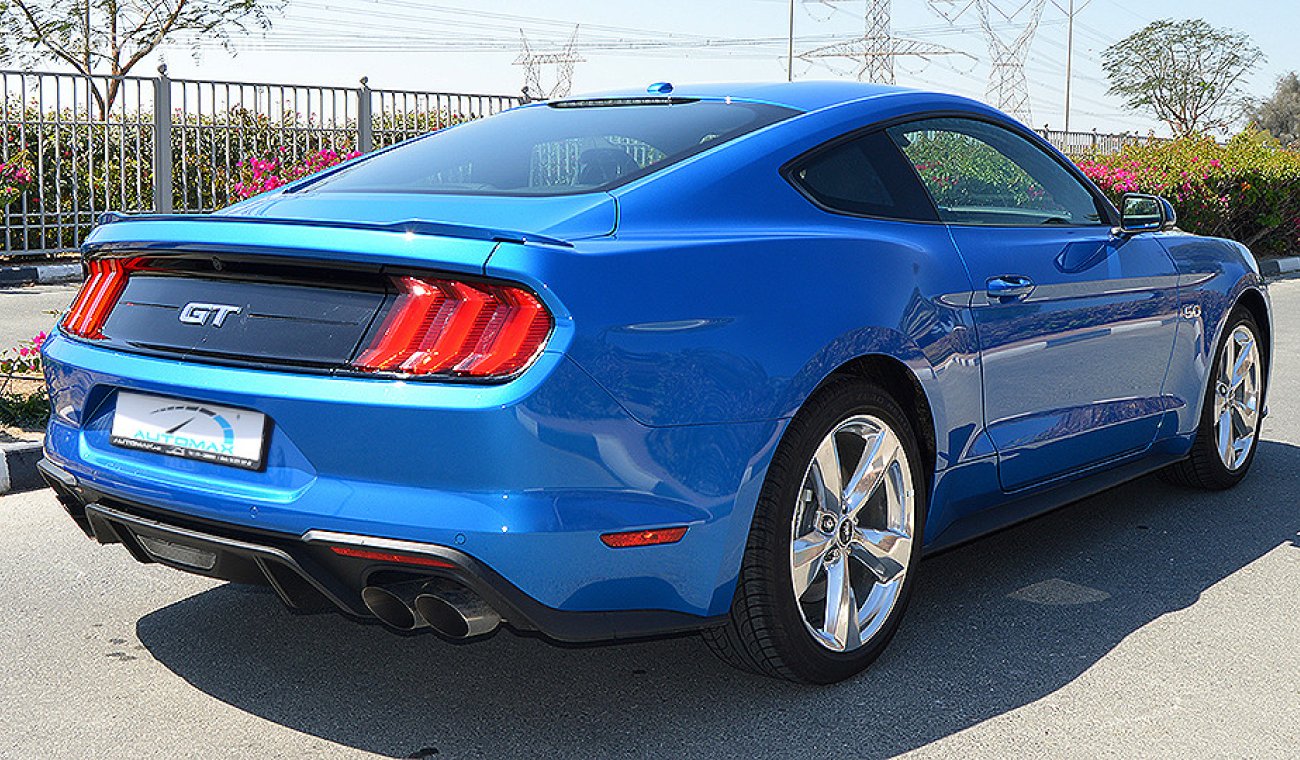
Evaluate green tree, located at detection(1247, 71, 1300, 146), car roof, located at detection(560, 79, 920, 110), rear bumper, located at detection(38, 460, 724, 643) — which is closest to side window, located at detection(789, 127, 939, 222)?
car roof, located at detection(560, 79, 920, 110)

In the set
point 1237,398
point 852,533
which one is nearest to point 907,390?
point 852,533

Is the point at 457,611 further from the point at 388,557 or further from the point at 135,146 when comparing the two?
the point at 135,146

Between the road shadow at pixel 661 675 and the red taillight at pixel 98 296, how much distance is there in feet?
2.76

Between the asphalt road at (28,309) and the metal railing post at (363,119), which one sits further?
the metal railing post at (363,119)

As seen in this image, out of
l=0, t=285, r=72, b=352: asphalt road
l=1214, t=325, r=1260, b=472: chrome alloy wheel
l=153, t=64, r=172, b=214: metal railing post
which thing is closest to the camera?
l=1214, t=325, r=1260, b=472: chrome alloy wheel

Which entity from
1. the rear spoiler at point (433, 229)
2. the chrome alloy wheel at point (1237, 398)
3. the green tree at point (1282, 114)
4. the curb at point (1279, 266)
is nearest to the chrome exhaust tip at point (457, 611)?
the rear spoiler at point (433, 229)

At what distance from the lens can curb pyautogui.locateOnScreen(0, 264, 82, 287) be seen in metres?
13.3

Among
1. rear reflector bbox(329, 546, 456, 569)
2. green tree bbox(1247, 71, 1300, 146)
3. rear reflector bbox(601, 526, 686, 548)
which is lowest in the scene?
rear reflector bbox(329, 546, 456, 569)

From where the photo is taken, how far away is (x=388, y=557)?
8.84ft

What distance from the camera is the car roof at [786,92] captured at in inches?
147

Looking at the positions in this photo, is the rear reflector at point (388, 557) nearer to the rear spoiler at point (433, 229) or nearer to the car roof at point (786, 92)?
the rear spoiler at point (433, 229)

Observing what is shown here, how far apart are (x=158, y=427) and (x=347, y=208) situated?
0.62 m

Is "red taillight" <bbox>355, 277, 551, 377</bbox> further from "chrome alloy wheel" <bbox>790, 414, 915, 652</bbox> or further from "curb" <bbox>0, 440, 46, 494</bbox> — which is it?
"curb" <bbox>0, 440, 46, 494</bbox>

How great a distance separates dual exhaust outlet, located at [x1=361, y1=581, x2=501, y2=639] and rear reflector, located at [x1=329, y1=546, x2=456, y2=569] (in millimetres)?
98
